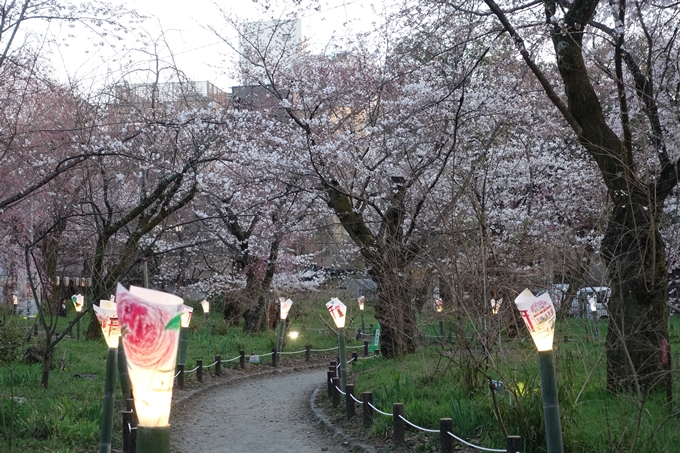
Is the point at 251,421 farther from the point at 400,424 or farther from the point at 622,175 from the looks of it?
the point at 622,175

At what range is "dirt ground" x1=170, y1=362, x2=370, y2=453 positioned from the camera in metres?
9.78

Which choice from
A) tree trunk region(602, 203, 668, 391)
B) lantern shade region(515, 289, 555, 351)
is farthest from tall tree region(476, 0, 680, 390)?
lantern shade region(515, 289, 555, 351)

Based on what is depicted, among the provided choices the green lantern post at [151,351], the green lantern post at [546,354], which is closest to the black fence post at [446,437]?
the green lantern post at [546,354]

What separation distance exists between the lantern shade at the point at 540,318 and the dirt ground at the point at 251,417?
180 inches

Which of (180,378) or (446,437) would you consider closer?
(446,437)

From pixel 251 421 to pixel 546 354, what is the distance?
781 cm

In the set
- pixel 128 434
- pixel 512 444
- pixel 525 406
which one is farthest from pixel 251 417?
pixel 512 444

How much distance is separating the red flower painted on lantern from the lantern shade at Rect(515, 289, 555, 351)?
9.51ft

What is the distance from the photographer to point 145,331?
3.11m

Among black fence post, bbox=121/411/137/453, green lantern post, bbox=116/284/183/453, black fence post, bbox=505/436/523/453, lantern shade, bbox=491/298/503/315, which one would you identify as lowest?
black fence post, bbox=121/411/137/453

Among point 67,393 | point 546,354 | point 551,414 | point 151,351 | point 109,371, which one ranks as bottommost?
point 67,393

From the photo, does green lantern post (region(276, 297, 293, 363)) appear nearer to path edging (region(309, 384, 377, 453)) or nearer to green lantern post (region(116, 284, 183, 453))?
path edging (region(309, 384, 377, 453))

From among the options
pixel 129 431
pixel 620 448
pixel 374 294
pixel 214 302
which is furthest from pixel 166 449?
pixel 214 302

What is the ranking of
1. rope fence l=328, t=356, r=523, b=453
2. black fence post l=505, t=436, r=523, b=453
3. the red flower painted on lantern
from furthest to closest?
rope fence l=328, t=356, r=523, b=453 → black fence post l=505, t=436, r=523, b=453 → the red flower painted on lantern
